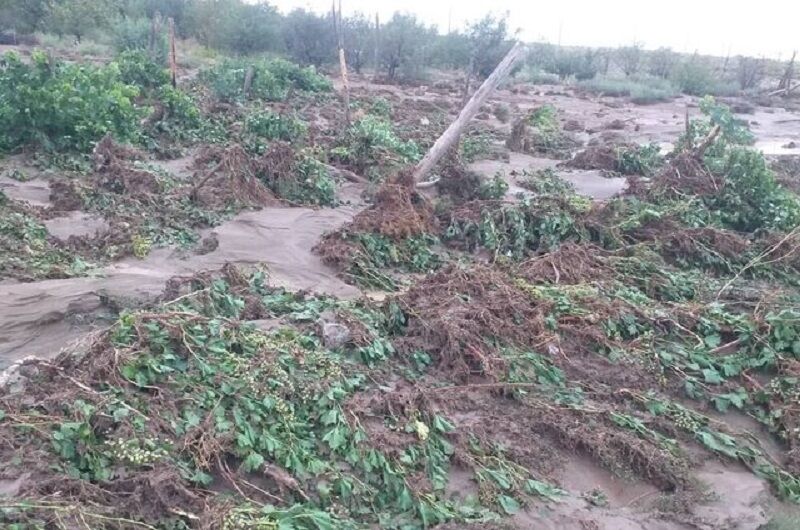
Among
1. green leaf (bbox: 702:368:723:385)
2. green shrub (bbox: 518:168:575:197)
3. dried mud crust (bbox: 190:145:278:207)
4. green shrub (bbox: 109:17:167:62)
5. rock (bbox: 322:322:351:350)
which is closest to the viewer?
rock (bbox: 322:322:351:350)

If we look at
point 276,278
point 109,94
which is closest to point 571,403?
point 276,278

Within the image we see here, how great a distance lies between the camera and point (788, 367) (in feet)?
18.0

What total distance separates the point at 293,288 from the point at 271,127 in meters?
6.00

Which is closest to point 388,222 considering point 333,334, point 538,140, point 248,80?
point 333,334

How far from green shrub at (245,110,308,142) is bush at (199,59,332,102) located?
3.49 m

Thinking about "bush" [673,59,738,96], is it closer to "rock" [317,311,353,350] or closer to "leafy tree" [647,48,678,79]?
"leafy tree" [647,48,678,79]

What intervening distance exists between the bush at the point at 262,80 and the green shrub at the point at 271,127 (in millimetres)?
3486

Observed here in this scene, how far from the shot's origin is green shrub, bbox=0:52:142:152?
9.80 meters

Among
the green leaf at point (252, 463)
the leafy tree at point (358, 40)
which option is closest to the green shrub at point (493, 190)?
the green leaf at point (252, 463)

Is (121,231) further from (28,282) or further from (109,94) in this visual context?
(109,94)

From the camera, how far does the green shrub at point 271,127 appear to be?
39.2 feet

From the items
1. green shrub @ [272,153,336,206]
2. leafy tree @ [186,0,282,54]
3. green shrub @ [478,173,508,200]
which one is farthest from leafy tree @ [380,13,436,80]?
green shrub @ [478,173,508,200]

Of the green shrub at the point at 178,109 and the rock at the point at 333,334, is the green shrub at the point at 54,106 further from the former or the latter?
the rock at the point at 333,334

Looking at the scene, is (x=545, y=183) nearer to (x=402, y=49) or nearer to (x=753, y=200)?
(x=753, y=200)
